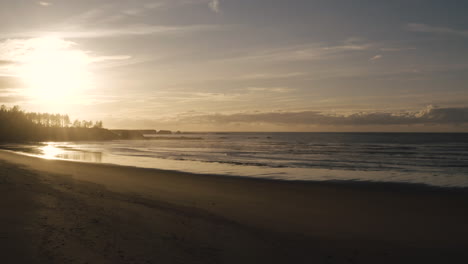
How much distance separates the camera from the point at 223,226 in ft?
30.3

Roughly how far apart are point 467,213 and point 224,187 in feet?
33.2

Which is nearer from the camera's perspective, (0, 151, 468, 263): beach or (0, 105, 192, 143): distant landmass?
(0, 151, 468, 263): beach

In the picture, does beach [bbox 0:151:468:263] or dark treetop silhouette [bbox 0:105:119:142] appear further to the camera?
dark treetop silhouette [bbox 0:105:119:142]

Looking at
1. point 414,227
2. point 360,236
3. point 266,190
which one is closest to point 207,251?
point 360,236

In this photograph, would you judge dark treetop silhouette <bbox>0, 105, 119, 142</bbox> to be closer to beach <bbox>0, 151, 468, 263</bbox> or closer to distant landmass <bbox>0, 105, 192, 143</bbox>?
distant landmass <bbox>0, 105, 192, 143</bbox>

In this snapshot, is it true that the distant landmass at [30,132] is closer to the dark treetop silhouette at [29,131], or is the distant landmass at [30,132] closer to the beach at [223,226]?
the dark treetop silhouette at [29,131]

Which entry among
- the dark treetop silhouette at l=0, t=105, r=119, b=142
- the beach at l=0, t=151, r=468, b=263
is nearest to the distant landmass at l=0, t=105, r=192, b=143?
the dark treetop silhouette at l=0, t=105, r=119, b=142

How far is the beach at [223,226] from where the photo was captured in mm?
6750

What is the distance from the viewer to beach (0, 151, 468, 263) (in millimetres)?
6750

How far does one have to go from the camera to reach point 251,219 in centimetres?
1038

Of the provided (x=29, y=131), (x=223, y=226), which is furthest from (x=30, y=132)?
(x=223, y=226)

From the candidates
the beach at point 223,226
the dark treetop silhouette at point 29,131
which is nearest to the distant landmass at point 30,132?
the dark treetop silhouette at point 29,131

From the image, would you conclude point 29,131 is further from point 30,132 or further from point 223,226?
point 223,226

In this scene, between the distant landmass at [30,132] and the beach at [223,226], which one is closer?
the beach at [223,226]
